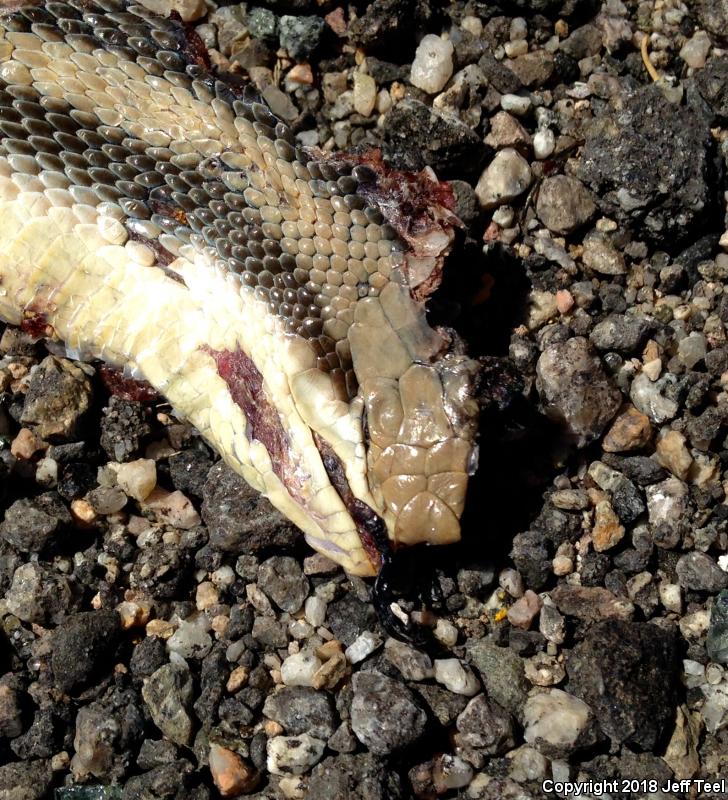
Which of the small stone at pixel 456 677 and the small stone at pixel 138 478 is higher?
the small stone at pixel 456 677

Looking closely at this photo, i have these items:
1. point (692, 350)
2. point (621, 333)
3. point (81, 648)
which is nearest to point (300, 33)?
point (621, 333)

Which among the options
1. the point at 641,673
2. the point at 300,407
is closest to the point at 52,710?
the point at 300,407

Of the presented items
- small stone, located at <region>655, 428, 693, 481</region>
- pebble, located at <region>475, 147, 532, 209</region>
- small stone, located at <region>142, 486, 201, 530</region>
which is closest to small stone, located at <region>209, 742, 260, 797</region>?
small stone, located at <region>142, 486, 201, 530</region>

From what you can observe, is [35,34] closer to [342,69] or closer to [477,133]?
[342,69]

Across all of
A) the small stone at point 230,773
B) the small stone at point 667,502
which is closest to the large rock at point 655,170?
the small stone at point 667,502

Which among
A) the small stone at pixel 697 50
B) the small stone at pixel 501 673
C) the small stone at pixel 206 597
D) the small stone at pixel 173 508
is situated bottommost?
the small stone at pixel 206 597

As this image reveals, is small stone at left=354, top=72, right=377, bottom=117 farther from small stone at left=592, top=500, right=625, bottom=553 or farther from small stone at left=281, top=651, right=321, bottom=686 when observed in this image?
small stone at left=281, top=651, right=321, bottom=686

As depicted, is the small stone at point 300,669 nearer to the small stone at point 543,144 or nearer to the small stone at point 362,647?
the small stone at point 362,647
